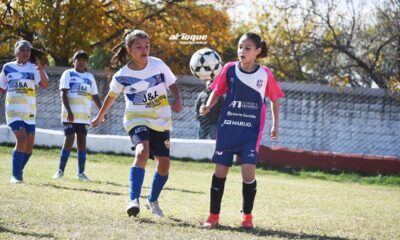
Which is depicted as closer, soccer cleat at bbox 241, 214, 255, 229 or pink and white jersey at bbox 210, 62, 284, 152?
soccer cleat at bbox 241, 214, 255, 229

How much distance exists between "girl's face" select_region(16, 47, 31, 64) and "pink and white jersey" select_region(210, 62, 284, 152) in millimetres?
4056

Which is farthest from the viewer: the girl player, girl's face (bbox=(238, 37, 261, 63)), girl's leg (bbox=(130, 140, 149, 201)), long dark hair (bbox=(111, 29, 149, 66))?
long dark hair (bbox=(111, 29, 149, 66))

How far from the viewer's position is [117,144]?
16.8 metres

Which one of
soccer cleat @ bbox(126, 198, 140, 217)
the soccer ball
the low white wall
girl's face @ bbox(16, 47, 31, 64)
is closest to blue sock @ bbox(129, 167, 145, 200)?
soccer cleat @ bbox(126, 198, 140, 217)

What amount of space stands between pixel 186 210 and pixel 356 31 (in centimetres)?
1631

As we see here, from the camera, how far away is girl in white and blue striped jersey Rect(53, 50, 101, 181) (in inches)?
433

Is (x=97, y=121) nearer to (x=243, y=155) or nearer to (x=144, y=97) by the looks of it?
(x=144, y=97)

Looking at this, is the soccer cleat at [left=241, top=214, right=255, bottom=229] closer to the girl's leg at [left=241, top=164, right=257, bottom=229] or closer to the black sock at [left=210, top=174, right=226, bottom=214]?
the girl's leg at [left=241, top=164, right=257, bottom=229]

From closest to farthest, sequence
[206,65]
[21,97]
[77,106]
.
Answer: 1. [206,65]
2. [21,97]
3. [77,106]

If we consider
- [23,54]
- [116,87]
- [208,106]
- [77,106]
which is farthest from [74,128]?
[208,106]

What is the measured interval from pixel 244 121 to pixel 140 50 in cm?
130

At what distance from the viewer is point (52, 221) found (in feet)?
19.1

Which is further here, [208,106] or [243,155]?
[208,106]

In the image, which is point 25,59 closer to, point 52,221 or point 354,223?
point 52,221
